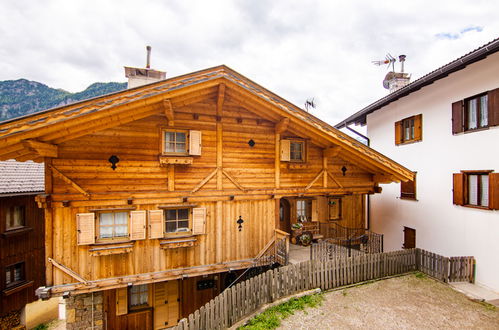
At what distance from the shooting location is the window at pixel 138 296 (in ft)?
33.8

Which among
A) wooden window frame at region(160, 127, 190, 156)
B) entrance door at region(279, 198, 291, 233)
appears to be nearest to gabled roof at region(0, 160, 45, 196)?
wooden window frame at region(160, 127, 190, 156)

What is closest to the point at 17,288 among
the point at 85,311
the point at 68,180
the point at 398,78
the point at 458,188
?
the point at 85,311

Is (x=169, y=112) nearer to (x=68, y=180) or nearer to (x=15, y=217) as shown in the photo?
(x=68, y=180)

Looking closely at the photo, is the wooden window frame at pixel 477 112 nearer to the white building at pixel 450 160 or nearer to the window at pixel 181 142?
the white building at pixel 450 160

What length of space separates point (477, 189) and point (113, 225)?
555 inches

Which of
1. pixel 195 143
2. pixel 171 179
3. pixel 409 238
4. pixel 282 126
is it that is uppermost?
pixel 282 126

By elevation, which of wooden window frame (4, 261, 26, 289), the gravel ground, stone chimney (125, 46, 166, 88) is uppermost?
stone chimney (125, 46, 166, 88)

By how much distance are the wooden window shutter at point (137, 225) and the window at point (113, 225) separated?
0.37m

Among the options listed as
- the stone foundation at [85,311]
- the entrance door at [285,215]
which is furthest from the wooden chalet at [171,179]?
the entrance door at [285,215]

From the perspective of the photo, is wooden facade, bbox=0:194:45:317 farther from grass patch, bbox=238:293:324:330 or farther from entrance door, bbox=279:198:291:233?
entrance door, bbox=279:198:291:233

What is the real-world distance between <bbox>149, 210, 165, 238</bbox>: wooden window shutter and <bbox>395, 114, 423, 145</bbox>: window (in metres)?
13.2

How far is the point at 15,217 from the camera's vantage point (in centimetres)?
1359

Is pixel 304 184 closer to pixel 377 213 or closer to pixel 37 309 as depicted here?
pixel 377 213

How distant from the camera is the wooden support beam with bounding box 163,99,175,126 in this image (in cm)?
812
